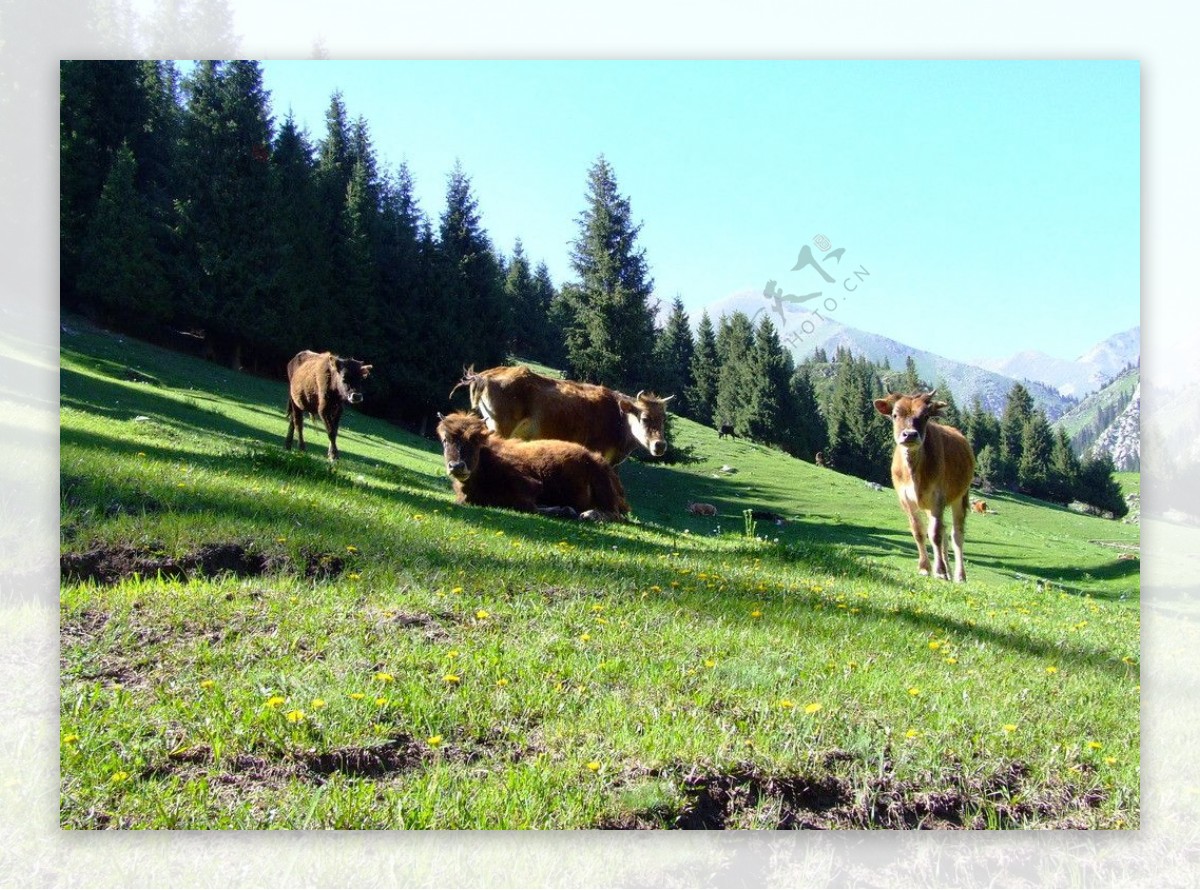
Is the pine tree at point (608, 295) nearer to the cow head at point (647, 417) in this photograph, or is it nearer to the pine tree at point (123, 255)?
the cow head at point (647, 417)

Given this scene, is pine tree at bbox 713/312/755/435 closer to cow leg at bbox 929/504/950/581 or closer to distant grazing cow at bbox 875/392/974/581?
distant grazing cow at bbox 875/392/974/581

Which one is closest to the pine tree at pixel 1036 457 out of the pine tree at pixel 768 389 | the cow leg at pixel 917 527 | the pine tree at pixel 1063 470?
the pine tree at pixel 1063 470

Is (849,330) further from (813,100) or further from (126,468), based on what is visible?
(126,468)

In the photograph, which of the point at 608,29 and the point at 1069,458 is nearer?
the point at 608,29

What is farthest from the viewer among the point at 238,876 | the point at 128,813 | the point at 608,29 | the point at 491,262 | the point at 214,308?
the point at 491,262

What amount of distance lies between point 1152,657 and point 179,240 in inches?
322

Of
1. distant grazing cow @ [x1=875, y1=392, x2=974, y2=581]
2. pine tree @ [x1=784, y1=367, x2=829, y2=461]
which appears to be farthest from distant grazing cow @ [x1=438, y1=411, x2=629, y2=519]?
pine tree @ [x1=784, y1=367, x2=829, y2=461]

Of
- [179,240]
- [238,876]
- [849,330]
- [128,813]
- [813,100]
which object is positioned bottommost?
[238,876]

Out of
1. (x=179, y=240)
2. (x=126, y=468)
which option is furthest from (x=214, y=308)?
(x=126, y=468)

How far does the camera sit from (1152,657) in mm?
5219

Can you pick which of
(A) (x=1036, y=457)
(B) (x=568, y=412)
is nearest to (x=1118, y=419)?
(A) (x=1036, y=457)

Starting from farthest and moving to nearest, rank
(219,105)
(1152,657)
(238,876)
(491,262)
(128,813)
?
(491,262) → (219,105) → (1152,657) → (238,876) → (128,813)

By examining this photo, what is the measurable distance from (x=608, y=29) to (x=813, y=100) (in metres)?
1.53

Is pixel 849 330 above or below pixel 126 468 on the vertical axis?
above
